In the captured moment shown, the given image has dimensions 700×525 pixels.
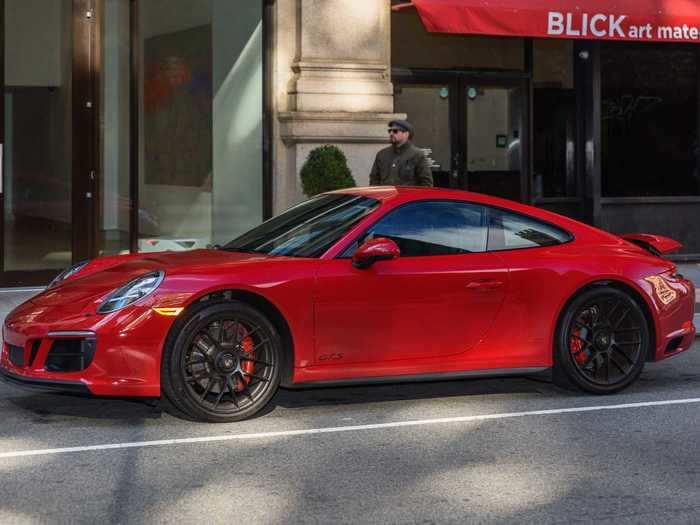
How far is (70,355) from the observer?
24.1 feet

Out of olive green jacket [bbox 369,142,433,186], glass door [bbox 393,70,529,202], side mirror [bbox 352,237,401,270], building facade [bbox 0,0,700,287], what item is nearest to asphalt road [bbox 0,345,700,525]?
side mirror [bbox 352,237,401,270]

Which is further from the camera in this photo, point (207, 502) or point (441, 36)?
point (441, 36)

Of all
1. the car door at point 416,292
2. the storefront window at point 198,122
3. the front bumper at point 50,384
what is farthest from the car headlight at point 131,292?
the storefront window at point 198,122

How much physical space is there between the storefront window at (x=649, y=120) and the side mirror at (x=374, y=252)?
32.8 feet

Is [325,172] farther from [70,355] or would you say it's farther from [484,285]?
[70,355]

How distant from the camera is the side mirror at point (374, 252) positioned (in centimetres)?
770

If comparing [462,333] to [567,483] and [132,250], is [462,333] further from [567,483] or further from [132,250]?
[132,250]

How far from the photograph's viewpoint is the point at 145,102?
15.0 meters

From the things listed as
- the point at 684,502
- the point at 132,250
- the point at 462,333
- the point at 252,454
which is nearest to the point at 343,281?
the point at 462,333

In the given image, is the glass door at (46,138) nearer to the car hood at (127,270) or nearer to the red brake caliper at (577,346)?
the car hood at (127,270)

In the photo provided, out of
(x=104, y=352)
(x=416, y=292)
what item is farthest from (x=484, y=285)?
(x=104, y=352)

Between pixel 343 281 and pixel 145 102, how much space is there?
7.85m

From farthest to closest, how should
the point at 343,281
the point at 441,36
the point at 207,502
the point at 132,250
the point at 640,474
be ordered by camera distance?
the point at 441,36 → the point at 132,250 → the point at 343,281 → the point at 640,474 → the point at 207,502

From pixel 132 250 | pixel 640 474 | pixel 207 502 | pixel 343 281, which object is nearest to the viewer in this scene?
Answer: pixel 207 502
